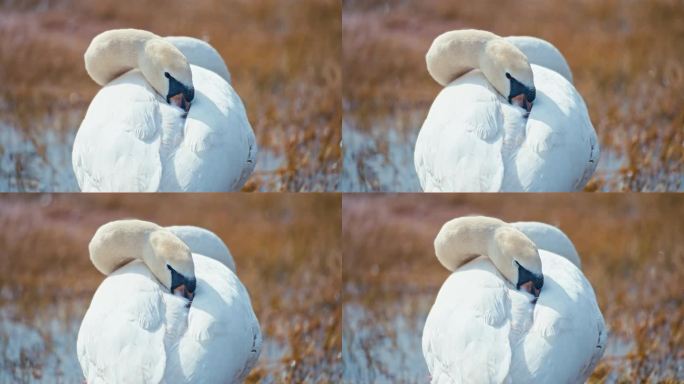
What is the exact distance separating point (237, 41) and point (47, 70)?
0.50 m

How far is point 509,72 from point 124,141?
0.79m

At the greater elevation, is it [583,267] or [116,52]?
[116,52]

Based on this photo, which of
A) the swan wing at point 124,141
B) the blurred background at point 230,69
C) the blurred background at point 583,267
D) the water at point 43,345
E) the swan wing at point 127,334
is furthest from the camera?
the blurred background at point 230,69

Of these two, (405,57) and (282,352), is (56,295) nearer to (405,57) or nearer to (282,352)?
(282,352)

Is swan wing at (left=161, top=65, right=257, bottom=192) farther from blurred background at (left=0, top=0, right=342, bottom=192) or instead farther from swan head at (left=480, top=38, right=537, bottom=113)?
blurred background at (left=0, top=0, right=342, bottom=192)

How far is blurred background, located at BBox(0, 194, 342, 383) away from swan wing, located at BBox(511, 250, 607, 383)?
3.75 feet

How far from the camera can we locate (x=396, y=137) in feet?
16.9

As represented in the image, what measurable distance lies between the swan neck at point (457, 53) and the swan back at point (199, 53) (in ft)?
→ 1.62

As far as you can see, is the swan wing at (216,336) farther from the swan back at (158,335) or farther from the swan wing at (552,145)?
the swan wing at (552,145)

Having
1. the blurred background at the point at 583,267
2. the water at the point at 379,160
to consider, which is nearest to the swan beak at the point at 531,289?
the blurred background at the point at 583,267

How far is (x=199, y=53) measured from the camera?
179 inches

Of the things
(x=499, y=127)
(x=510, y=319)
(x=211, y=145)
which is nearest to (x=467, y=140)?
(x=499, y=127)

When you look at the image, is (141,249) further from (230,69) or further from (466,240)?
(230,69)

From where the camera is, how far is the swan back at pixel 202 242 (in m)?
4.34
